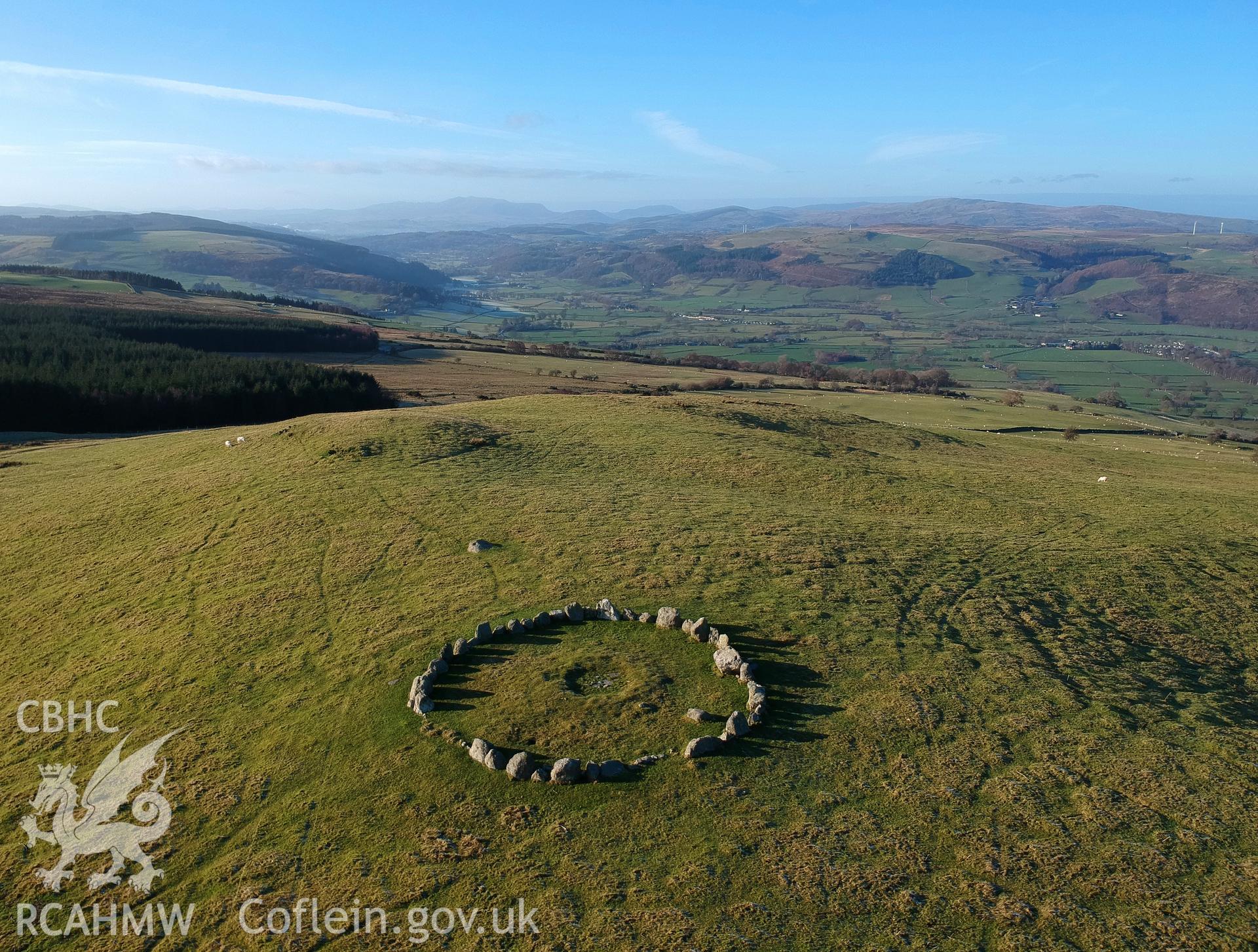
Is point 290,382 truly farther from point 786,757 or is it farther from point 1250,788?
point 1250,788

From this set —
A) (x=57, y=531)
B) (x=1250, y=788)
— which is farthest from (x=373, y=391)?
(x=1250, y=788)

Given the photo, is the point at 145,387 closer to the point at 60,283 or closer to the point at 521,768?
the point at 521,768

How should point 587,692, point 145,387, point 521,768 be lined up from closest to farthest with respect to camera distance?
1. point 521,768
2. point 587,692
3. point 145,387

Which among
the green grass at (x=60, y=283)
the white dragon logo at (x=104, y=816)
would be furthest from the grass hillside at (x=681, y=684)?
the green grass at (x=60, y=283)

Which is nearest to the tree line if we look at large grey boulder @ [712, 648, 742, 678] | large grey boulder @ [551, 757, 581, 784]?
large grey boulder @ [712, 648, 742, 678]

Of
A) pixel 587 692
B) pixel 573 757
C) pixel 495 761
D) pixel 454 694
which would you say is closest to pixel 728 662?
pixel 587 692

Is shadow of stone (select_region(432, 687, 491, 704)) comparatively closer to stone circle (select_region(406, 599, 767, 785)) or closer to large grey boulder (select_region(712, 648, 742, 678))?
stone circle (select_region(406, 599, 767, 785))
